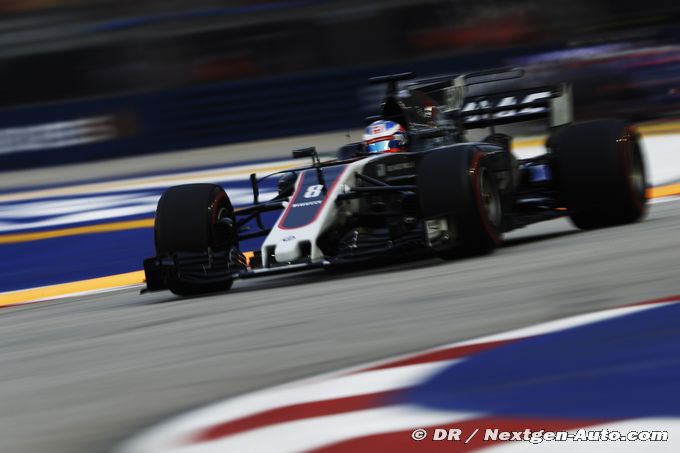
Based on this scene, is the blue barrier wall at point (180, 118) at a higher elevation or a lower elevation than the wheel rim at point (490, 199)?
higher

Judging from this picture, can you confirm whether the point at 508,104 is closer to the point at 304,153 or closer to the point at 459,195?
the point at 304,153

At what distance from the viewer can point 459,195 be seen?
6.18 meters

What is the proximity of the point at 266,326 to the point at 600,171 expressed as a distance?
3.27 m

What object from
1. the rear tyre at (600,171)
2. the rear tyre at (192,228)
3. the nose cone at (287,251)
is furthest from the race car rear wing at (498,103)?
the nose cone at (287,251)

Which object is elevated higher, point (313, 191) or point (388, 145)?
point (388, 145)

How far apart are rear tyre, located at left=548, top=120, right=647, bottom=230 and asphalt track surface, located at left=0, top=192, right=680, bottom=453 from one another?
41 centimetres

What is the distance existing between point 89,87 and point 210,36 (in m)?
1.92

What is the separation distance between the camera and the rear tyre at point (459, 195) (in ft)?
20.3

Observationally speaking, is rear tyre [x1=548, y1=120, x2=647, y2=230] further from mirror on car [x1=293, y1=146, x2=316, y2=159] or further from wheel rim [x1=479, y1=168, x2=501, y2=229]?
mirror on car [x1=293, y1=146, x2=316, y2=159]

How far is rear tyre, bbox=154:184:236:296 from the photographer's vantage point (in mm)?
6641

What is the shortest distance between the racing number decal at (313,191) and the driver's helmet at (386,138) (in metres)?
0.71

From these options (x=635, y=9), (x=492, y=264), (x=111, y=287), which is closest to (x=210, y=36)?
(x=635, y=9)

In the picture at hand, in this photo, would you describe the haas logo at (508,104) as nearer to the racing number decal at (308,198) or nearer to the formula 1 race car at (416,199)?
the formula 1 race car at (416,199)

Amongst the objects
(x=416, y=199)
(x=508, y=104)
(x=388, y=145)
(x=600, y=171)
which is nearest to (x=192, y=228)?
(x=416, y=199)
